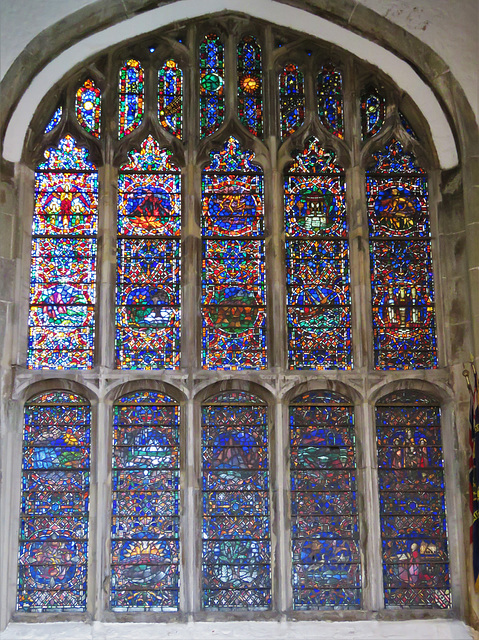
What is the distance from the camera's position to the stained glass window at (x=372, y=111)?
956 centimetres

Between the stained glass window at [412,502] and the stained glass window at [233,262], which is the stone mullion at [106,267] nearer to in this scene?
the stained glass window at [233,262]

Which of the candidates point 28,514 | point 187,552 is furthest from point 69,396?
point 187,552

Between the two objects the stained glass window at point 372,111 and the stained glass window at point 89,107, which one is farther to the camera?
the stained glass window at point 372,111

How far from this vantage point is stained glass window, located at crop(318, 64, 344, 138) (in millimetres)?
9555

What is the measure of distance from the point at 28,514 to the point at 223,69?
4.49 metres

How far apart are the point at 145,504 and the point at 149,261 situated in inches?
85.2

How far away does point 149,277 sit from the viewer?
356 inches

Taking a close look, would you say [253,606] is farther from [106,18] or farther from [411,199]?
[106,18]

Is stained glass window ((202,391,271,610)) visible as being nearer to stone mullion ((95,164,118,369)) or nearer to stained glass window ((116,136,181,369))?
stained glass window ((116,136,181,369))

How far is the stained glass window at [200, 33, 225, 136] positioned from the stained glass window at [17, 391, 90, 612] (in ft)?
9.47

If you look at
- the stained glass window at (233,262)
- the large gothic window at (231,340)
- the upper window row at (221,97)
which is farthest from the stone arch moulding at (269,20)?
the stained glass window at (233,262)

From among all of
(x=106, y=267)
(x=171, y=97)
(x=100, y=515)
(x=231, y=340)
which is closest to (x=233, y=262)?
(x=231, y=340)

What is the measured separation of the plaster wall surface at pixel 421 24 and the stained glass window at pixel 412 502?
2.79 metres

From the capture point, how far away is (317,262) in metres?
9.15
